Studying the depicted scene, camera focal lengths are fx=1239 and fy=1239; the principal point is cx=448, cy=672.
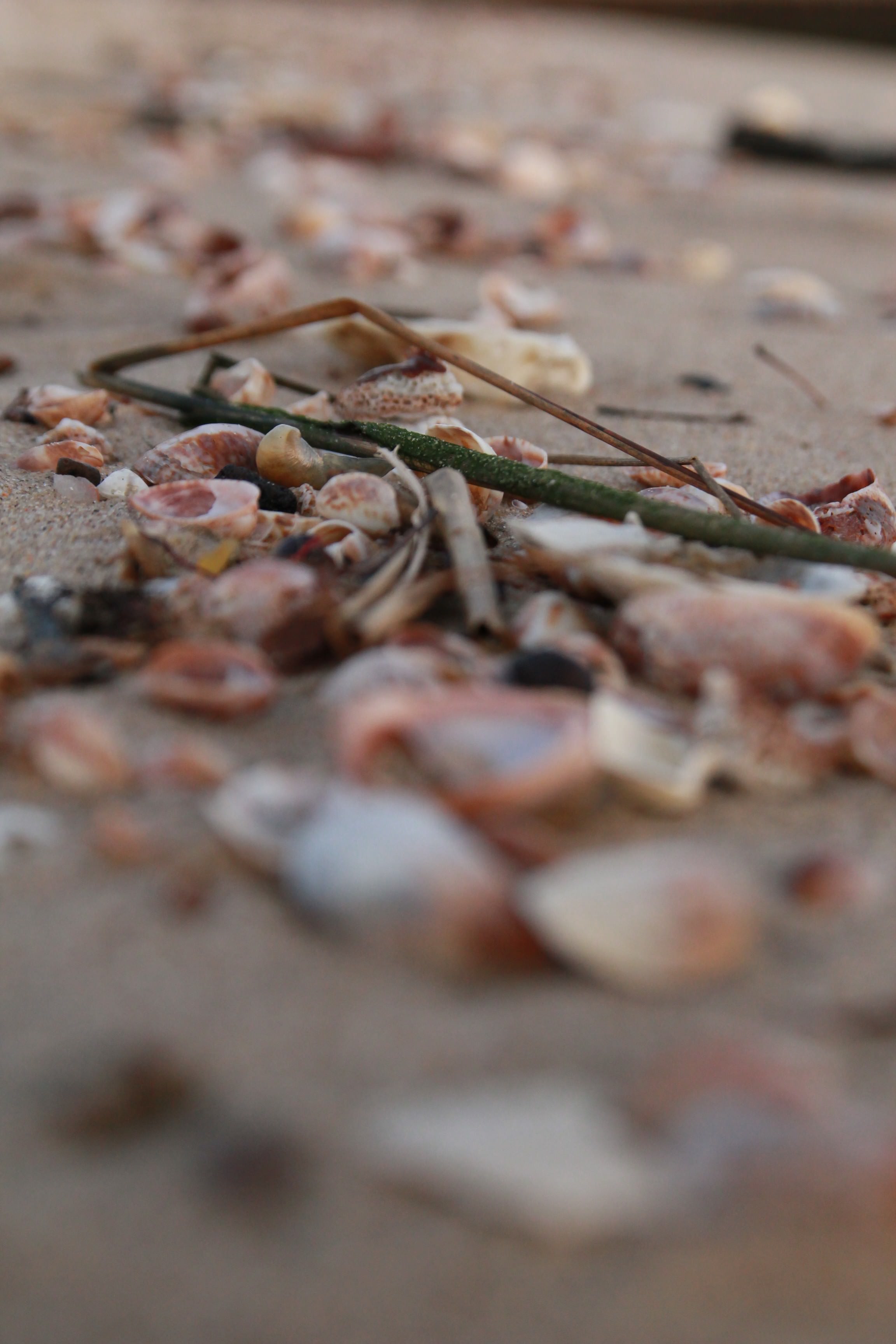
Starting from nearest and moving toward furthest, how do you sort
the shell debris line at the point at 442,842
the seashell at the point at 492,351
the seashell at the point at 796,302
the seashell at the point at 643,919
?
1. the shell debris line at the point at 442,842
2. the seashell at the point at 643,919
3. the seashell at the point at 492,351
4. the seashell at the point at 796,302

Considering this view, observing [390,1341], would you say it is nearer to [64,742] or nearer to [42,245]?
[64,742]

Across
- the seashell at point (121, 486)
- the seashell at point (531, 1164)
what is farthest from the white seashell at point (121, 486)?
the seashell at point (531, 1164)

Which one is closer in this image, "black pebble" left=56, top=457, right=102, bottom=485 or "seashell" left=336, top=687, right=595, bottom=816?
"seashell" left=336, top=687, right=595, bottom=816

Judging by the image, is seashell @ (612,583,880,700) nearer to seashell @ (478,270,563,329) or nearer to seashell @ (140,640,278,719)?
seashell @ (140,640,278,719)

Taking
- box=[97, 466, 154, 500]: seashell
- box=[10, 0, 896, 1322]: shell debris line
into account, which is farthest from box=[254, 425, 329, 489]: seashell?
box=[97, 466, 154, 500]: seashell

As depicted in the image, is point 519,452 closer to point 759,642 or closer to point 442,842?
point 759,642

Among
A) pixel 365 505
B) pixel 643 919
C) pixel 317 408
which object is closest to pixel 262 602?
pixel 365 505

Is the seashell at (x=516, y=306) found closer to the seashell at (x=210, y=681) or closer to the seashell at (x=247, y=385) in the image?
the seashell at (x=247, y=385)
